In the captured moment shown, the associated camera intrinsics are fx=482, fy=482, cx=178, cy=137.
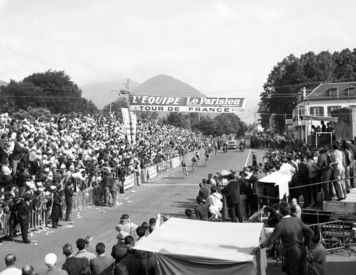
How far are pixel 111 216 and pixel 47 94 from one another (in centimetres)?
7981

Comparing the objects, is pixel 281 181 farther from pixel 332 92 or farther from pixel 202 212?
pixel 332 92

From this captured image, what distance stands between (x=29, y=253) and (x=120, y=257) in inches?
256

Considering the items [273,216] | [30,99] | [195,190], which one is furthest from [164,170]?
[30,99]

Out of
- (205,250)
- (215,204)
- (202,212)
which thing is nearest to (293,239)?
(205,250)

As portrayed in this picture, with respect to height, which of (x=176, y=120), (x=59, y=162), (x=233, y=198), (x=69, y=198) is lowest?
(x=69, y=198)

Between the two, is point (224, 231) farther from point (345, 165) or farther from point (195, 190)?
point (195, 190)

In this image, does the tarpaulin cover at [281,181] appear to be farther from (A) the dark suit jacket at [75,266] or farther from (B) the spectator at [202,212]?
(A) the dark suit jacket at [75,266]

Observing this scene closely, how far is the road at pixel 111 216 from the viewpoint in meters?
14.1

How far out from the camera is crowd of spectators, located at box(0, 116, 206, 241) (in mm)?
17266

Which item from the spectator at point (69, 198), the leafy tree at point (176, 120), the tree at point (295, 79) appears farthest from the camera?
the leafy tree at point (176, 120)

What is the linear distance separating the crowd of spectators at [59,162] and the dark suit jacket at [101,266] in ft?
25.0

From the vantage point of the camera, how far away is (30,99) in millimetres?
90625

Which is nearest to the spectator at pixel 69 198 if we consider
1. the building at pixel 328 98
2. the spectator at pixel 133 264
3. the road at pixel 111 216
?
the road at pixel 111 216

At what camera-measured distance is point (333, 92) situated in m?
73.5
